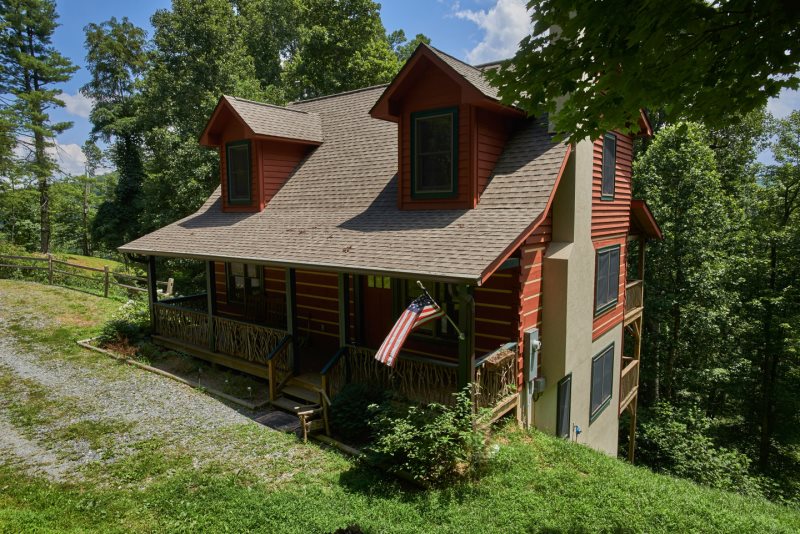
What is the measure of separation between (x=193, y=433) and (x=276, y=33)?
123 ft

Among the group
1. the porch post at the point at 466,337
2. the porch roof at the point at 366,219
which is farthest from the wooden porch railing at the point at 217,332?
the porch post at the point at 466,337

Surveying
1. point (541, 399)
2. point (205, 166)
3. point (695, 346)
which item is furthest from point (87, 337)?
point (695, 346)

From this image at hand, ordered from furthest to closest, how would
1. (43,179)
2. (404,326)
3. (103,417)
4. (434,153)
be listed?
(43,179)
(434,153)
(103,417)
(404,326)

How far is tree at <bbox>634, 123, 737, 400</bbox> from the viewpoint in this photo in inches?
739

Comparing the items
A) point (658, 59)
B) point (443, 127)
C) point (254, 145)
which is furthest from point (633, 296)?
point (254, 145)

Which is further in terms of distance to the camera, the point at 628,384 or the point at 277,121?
the point at 628,384

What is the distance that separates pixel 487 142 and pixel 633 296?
7954 millimetres

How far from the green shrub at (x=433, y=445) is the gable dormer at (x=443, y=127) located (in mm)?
4158

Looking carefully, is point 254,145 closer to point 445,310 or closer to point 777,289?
point 445,310

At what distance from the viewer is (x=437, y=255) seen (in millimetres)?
7812

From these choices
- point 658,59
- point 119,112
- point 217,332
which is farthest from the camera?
point 119,112

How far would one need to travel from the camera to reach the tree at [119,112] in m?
35.3

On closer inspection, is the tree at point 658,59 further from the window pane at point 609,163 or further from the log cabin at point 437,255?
the window pane at point 609,163

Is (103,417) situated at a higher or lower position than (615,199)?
lower
